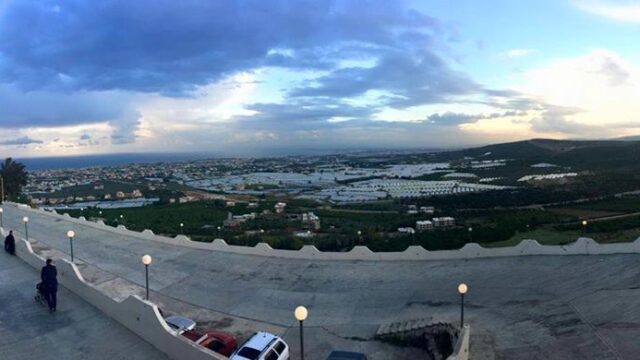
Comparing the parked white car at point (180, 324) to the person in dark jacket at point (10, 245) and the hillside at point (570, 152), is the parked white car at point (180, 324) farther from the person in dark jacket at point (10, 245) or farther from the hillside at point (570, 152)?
the hillside at point (570, 152)

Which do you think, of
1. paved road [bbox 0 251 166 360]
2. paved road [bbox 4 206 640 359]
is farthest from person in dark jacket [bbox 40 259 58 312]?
paved road [bbox 4 206 640 359]

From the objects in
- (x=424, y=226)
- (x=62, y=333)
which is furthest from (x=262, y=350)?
(x=424, y=226)

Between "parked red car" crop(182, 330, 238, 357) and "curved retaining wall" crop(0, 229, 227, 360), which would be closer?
"curved retaining wall" crop(0, 229, 227, 360)

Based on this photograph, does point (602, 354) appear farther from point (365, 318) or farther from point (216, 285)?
point (216, 285)

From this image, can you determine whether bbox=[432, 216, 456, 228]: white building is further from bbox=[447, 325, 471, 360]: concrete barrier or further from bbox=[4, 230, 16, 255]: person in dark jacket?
bbox=[447, 325, 471, 360]: concrete barrier

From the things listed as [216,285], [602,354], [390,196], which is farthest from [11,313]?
[390,196]
